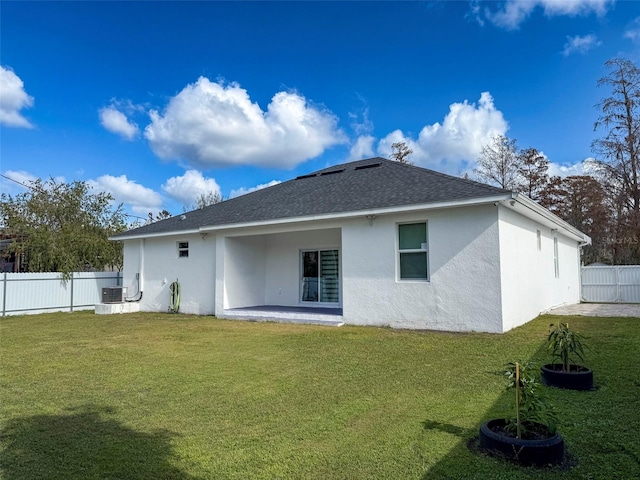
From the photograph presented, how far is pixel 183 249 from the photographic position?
1420 centimetres

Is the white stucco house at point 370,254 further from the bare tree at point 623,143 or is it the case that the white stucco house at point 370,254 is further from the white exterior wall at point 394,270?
the bare tree at point 623,143

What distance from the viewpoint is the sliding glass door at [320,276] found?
43.2 ft

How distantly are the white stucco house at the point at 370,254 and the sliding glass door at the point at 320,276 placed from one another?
0.04 m

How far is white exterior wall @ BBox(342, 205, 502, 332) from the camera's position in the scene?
8422mm

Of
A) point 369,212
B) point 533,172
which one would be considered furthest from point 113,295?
point 533,172

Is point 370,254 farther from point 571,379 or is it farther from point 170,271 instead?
point 170,271

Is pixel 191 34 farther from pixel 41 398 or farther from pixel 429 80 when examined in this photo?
pixel 41 398

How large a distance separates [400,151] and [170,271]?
21.8 m

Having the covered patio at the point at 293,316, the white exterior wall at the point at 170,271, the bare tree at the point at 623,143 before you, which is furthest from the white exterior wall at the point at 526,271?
the bare tree at the point at 623,143

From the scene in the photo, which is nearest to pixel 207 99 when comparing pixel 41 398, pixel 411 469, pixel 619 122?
pixel 41 398

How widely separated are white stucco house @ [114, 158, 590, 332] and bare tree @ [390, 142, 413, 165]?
1590 centimetres

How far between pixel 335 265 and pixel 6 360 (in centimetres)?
890

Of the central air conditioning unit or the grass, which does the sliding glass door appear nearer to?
the grass

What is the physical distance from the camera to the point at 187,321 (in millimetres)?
11852
